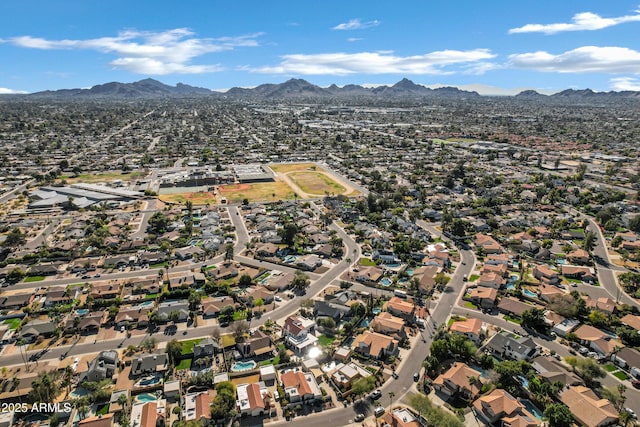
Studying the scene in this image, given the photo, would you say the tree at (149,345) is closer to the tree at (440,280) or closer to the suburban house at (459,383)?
the suburban house at (459,383)

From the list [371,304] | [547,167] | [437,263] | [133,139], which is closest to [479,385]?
[371,304]

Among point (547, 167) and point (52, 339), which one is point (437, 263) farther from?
point (547, 167)

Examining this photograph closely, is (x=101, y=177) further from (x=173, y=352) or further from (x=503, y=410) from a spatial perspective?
(x=503, y=410)

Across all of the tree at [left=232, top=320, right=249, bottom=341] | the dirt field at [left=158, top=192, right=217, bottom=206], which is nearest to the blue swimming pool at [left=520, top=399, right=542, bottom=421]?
the tree at [left=232, top=320, right=249, bottom=341]

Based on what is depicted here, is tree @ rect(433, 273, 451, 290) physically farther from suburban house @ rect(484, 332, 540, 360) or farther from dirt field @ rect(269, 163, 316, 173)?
dirt field @ rect(269, 163, 316, 173)

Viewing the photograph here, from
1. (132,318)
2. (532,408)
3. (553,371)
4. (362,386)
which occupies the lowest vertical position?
(532,408)

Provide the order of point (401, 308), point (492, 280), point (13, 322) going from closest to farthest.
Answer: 1. point (13, 322)
2. point (401, 308)
3. point (492, 280)

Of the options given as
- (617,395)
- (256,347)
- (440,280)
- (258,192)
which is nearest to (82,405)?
(256,347)

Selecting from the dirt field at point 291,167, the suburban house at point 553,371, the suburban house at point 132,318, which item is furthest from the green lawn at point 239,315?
the dirt field at point 291,167
